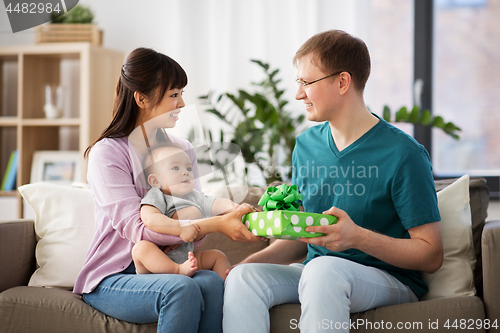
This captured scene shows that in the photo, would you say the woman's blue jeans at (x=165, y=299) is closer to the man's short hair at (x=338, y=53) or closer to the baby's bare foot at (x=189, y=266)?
the baby's bare foot at (x=189, y=266)

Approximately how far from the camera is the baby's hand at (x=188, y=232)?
1141 millimetres

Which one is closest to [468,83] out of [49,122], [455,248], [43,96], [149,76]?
[455,248]

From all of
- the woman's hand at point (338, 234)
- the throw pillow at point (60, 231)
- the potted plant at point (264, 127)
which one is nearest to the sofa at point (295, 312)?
the throw pillow at point (60, 231)

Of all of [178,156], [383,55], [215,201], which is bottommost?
[215,201]

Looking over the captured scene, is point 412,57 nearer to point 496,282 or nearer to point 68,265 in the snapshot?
point 496,282

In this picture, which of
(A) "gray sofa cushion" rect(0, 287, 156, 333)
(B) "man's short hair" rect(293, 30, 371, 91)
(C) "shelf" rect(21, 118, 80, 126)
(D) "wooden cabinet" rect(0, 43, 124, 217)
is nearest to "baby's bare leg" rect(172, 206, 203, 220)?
(A) "gray sofa cushion" rect(0, 287, 156, 333)

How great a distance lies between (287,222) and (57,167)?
214 centimetres

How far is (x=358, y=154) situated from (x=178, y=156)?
547 mm

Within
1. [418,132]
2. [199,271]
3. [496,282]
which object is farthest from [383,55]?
[199,271]

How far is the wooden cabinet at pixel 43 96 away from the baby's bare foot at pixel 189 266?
1691 millimetres

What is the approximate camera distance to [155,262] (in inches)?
47.4

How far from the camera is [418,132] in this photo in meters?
2.80

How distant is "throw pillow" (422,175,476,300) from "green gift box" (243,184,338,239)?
48cm

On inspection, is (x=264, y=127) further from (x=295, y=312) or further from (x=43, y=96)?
(x=43, y=96)
